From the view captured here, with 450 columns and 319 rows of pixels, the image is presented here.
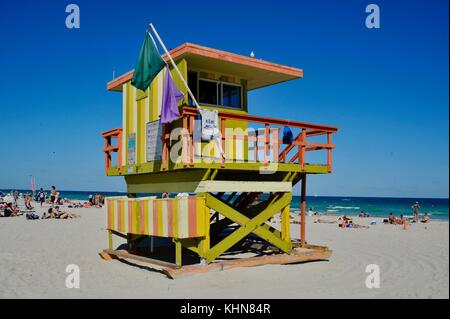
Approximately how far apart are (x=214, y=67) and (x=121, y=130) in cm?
341

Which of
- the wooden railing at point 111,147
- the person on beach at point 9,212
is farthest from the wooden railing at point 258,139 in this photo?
the person on beach at point 9,212

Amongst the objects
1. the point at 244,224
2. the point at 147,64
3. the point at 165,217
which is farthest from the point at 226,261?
the point at 147,64

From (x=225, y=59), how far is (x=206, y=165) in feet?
8.90

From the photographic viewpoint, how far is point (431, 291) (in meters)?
8.62

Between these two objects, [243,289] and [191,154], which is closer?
[243,289]

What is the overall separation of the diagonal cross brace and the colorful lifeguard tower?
0.08ft

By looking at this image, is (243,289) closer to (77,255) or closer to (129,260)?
(129,260)

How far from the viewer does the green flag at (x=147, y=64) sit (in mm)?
10282

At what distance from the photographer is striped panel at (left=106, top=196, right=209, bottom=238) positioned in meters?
9.69

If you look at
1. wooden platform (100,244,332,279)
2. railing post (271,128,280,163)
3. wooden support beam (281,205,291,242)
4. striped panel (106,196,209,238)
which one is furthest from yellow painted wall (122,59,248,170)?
wooden platform (100,244,332,279)

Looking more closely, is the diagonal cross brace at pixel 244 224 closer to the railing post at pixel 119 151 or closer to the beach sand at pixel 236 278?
the beach sand at pixel 236 278

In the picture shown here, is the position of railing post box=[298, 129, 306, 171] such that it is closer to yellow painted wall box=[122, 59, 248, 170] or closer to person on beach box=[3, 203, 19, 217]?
yellow painted wall box=[122, 59, 248, 170]

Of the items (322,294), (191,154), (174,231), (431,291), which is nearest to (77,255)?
(174,231)

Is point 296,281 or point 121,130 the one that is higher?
point 121,130
